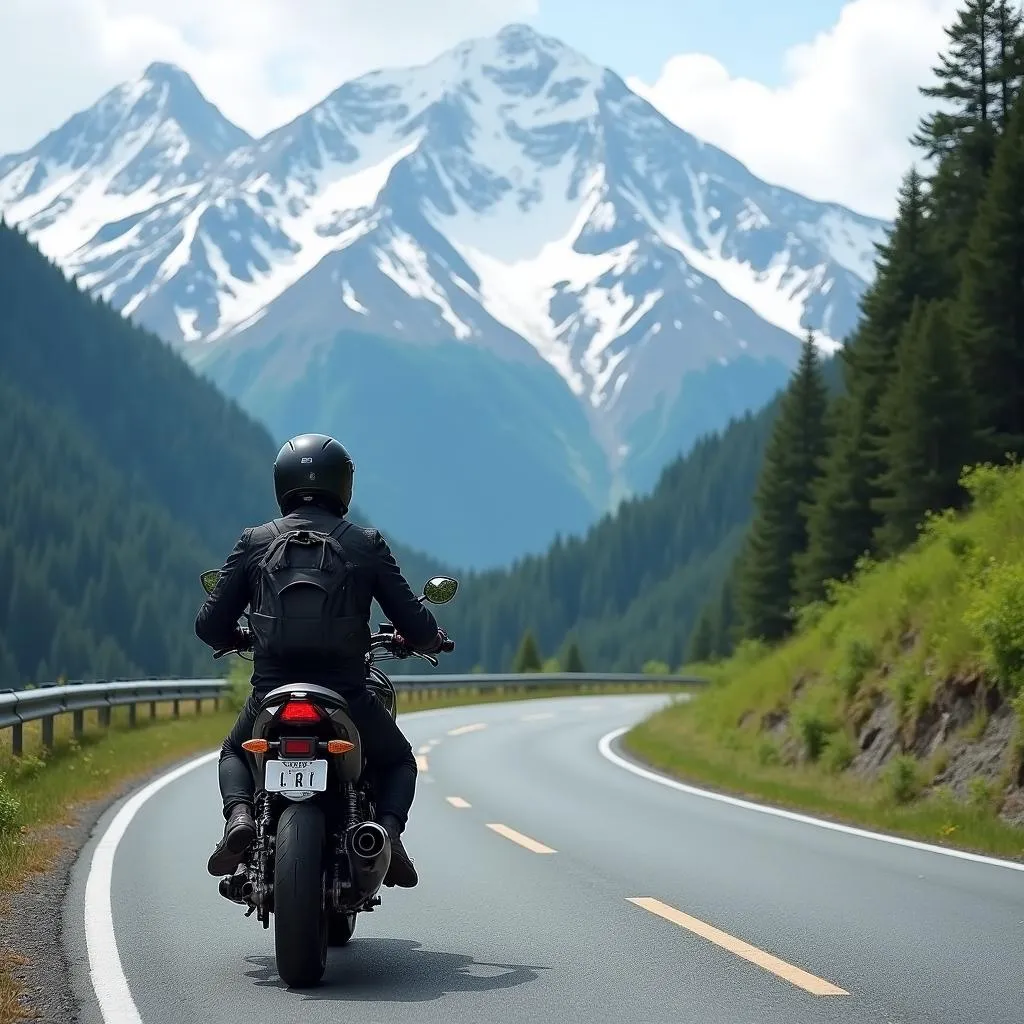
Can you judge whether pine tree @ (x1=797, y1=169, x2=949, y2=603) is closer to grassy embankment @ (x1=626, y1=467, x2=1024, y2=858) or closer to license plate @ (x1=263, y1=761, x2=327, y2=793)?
grassy embankment @ (x1=626, y1=467, x2=1024, y2=858)

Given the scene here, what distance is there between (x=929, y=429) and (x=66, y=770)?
22.1 meters

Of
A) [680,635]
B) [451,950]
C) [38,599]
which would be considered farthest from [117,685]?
[680,635]

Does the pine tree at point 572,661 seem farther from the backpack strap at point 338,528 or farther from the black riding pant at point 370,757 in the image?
the backpack strap at point 338,528

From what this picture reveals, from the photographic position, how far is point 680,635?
582ft

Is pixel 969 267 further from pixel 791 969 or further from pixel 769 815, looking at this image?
pixel 791 969

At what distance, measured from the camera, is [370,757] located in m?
7.03

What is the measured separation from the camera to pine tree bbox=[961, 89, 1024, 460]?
35250 mm

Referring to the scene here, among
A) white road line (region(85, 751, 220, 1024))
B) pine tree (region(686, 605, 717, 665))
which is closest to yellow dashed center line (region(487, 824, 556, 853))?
white road line (region(85, 751, 220, 1024))

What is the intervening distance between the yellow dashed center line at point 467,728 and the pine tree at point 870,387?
1236cm

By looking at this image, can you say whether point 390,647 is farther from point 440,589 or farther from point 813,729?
point 813,729

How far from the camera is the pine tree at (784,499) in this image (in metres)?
54.0

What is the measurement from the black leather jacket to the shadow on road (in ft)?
4.04

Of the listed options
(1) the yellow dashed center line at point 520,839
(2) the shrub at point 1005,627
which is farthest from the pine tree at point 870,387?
(1) the yellow dashed center line at point 520,839

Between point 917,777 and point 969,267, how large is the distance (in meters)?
22.9
